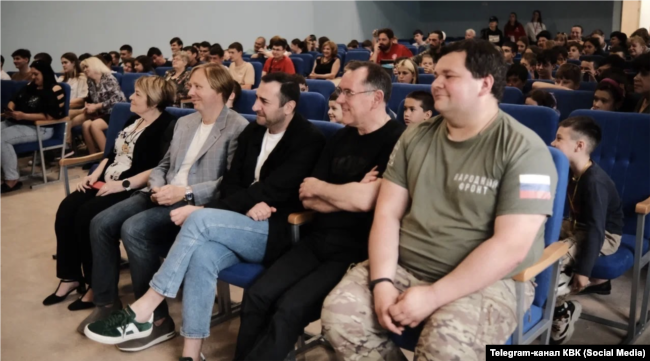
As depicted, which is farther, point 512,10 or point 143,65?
point 512,10

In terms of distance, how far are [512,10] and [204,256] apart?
1561cm

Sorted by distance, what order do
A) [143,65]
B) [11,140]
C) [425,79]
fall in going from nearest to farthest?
[425,79], [11,140], [143,65]

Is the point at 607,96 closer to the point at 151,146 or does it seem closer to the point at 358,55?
the point at 151,146

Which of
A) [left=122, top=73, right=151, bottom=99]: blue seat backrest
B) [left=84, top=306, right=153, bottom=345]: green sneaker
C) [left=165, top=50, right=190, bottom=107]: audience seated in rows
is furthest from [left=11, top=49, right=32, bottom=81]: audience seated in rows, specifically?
[left=84, top=306, right=153, bottom=345]: green sneaker

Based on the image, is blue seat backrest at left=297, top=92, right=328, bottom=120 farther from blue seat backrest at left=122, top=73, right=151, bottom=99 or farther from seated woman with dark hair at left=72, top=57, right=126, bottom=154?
blue seat backrest at left=122, top=73, right=151, bottom=99

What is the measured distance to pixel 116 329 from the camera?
2346mm

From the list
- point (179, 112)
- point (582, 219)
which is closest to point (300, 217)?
point (582, 219)

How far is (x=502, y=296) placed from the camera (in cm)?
173

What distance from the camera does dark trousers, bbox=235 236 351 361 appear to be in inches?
79.7

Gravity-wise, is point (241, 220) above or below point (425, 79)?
below

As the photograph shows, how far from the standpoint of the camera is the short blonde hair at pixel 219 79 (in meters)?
2.93

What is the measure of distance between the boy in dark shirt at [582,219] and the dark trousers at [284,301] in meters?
0.88

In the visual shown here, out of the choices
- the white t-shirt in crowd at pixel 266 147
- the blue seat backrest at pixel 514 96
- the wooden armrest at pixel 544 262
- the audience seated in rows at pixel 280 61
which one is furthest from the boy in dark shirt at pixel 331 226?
the audience seated in rows at pixel 280 61

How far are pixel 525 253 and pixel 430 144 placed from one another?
0.43m
